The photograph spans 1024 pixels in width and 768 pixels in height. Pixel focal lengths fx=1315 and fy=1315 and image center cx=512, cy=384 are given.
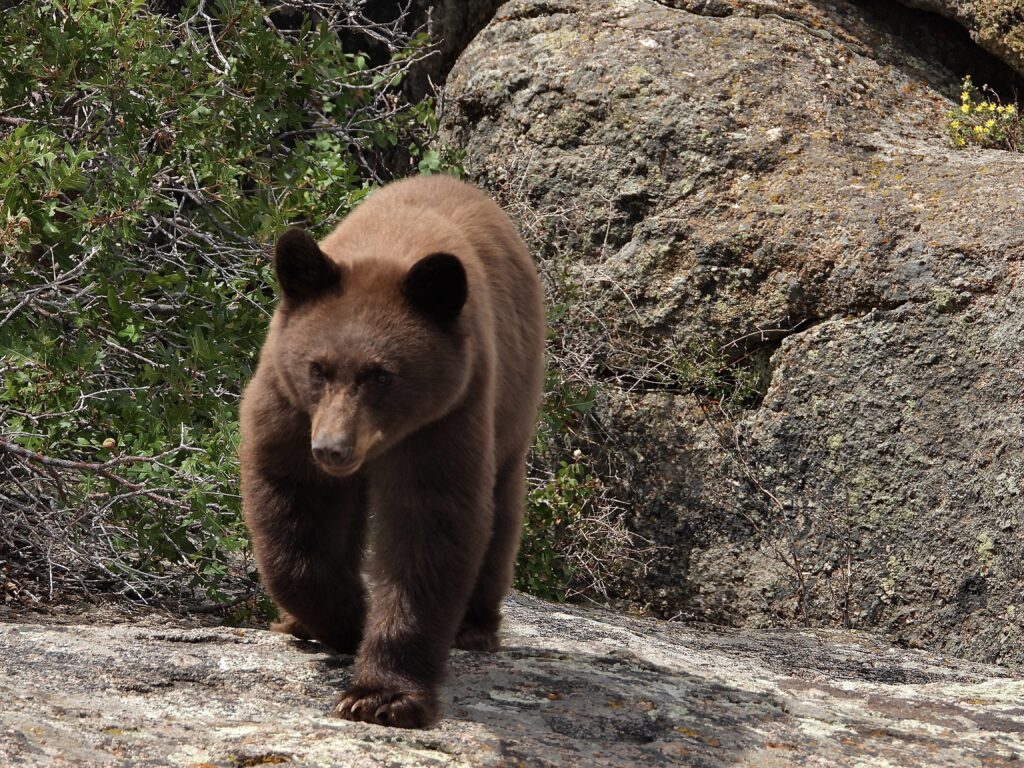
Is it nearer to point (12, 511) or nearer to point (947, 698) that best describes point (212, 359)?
point (12, 511)

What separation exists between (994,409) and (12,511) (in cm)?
451

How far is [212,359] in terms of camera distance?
211 inches

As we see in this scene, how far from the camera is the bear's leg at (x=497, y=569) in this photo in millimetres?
4883

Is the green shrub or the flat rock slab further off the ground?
the green shrub

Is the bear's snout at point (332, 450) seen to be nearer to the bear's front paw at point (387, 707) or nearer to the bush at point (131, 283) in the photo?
the bear's front paw at point (387, 707)

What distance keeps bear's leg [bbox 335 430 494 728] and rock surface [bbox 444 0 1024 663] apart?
3071mm

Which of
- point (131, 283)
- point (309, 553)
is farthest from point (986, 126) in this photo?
point (309, 553)

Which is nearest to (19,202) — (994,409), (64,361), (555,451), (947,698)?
(64,361)

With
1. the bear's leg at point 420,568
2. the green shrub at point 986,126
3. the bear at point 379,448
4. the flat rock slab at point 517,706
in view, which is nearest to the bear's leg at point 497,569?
the flat rock slab at point 517,706

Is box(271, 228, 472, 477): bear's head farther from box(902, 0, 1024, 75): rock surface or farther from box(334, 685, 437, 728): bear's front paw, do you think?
box(902, 0, 1024, 75): rock surface

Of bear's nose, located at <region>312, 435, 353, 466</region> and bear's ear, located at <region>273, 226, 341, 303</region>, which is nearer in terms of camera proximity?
bear's nose, located at <region>312, 435, 353, 466</region>

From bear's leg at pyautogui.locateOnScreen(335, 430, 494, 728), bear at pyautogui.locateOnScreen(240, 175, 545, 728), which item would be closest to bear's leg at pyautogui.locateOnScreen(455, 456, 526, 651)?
bear at pyautogui.locateOnScreen(240, 175, 545, 728)

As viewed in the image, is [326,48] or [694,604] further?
[694,604]

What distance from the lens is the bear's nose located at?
3.63 m
